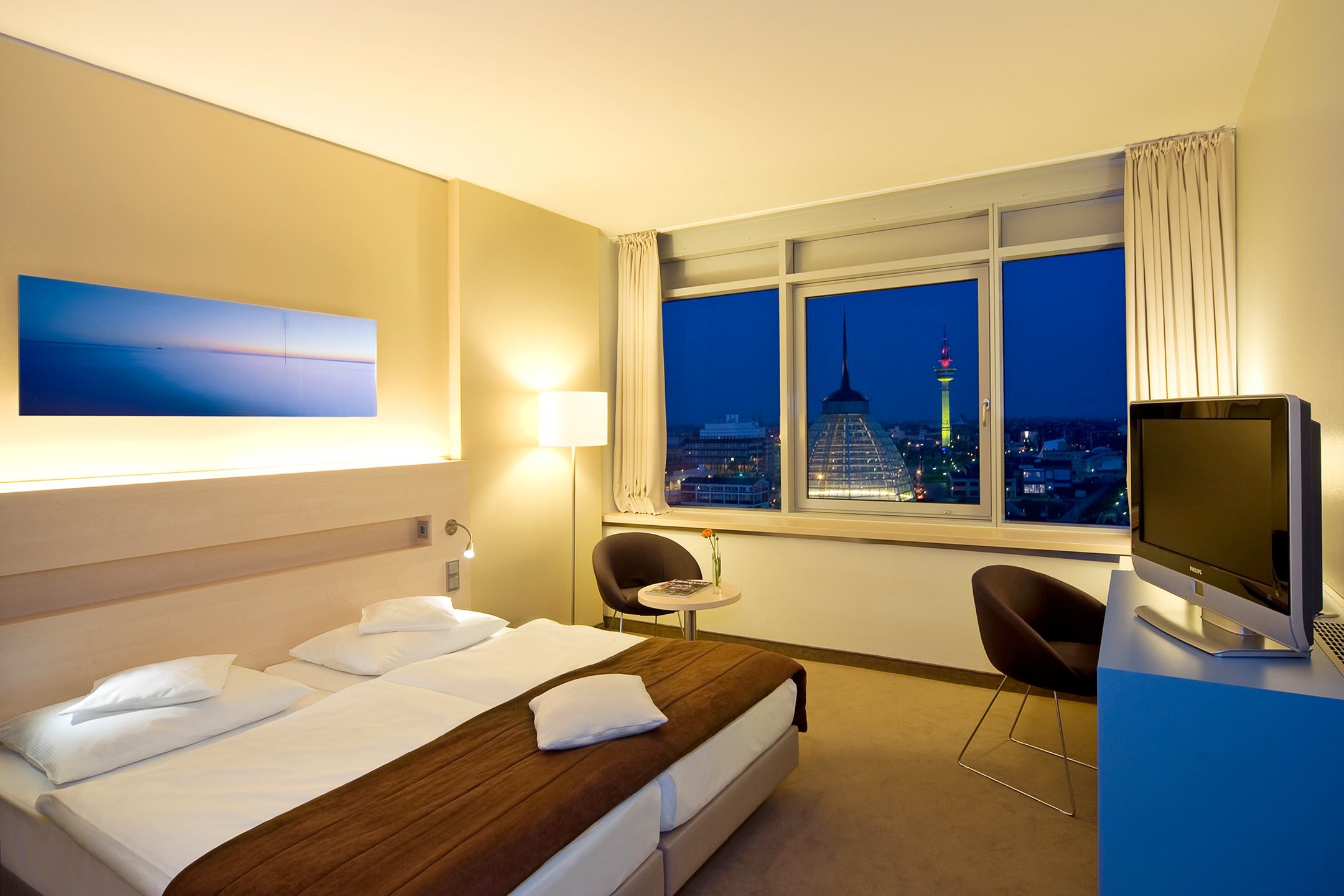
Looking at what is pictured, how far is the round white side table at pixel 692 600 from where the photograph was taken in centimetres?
371

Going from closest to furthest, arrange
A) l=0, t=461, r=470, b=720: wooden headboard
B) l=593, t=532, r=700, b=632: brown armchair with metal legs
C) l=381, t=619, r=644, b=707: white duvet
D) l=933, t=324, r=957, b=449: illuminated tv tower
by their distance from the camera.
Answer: l=0, t=461, r=470, b=720: wooden headboard < l=381, t=619, r=644, b=707: white duvet < l=593, t=532, r=700, b=632: brown armchair with metal legs < l=933, t=324, r=957, b=449: illuminated tv tower

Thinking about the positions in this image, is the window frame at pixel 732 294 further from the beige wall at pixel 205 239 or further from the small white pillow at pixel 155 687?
the small white pillow at pixel 155 687

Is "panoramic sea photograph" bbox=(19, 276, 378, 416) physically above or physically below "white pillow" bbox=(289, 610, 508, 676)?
above

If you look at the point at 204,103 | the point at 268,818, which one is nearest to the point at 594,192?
the point at 204,103

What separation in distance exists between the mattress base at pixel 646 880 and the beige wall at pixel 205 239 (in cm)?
243

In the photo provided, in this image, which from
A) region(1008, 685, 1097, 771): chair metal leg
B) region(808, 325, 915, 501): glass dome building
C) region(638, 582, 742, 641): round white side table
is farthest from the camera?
region(808, 325, 915, 501): glass dome building

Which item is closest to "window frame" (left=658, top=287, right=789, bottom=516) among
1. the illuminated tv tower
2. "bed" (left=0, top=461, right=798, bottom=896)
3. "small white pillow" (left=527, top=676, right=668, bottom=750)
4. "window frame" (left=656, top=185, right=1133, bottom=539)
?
"window frame" (left=656, top=185, right=1133, bottom=539)

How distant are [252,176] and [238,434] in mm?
1150

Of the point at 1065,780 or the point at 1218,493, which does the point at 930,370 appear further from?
the point at 1218,493

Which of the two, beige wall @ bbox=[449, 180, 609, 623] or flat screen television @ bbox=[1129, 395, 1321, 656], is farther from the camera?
beige wall @ bbox=[449, 180, 609, 623]

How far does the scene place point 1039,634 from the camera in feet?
10.5

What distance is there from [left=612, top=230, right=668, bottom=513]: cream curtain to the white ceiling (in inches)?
49.7

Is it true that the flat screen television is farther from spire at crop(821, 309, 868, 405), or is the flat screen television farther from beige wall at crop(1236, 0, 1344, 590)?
spire at crop(821, 309, 868, 405)

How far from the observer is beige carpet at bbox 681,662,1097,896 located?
2.39 m
